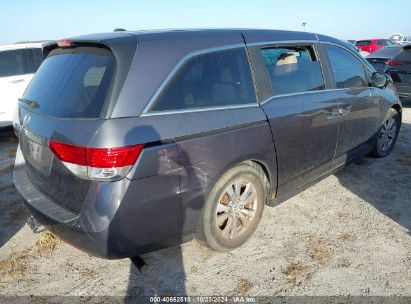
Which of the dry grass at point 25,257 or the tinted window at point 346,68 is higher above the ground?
the tinted window at point 346,68

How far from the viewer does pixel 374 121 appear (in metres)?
4.40

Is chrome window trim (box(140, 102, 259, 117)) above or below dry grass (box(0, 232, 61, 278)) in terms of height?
above

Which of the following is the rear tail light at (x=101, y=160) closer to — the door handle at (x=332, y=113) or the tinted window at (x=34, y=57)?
the door handle at (x=332, y=113)

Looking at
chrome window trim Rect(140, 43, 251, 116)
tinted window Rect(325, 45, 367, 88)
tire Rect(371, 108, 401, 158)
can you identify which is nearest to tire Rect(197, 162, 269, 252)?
chrome window trim Rect(140, 43, 251, 116)

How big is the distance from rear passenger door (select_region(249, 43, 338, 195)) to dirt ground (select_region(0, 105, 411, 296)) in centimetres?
47

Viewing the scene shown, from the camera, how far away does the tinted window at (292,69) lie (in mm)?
3113

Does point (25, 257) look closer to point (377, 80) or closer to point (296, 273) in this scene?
point (296, 273)

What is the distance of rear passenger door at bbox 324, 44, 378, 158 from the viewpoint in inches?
149

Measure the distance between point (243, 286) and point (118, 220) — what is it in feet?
3.54

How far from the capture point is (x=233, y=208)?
288 centimetres

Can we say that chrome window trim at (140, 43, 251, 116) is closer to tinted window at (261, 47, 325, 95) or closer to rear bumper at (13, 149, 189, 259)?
rear bumper at (13, 149, 189, 259)

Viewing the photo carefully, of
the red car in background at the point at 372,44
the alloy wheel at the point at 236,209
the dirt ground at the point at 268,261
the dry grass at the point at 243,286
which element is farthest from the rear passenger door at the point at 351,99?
the red car in background at the point at 372,44

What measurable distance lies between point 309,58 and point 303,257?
6.41 ft

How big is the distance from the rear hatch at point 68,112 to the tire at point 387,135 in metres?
3.78
